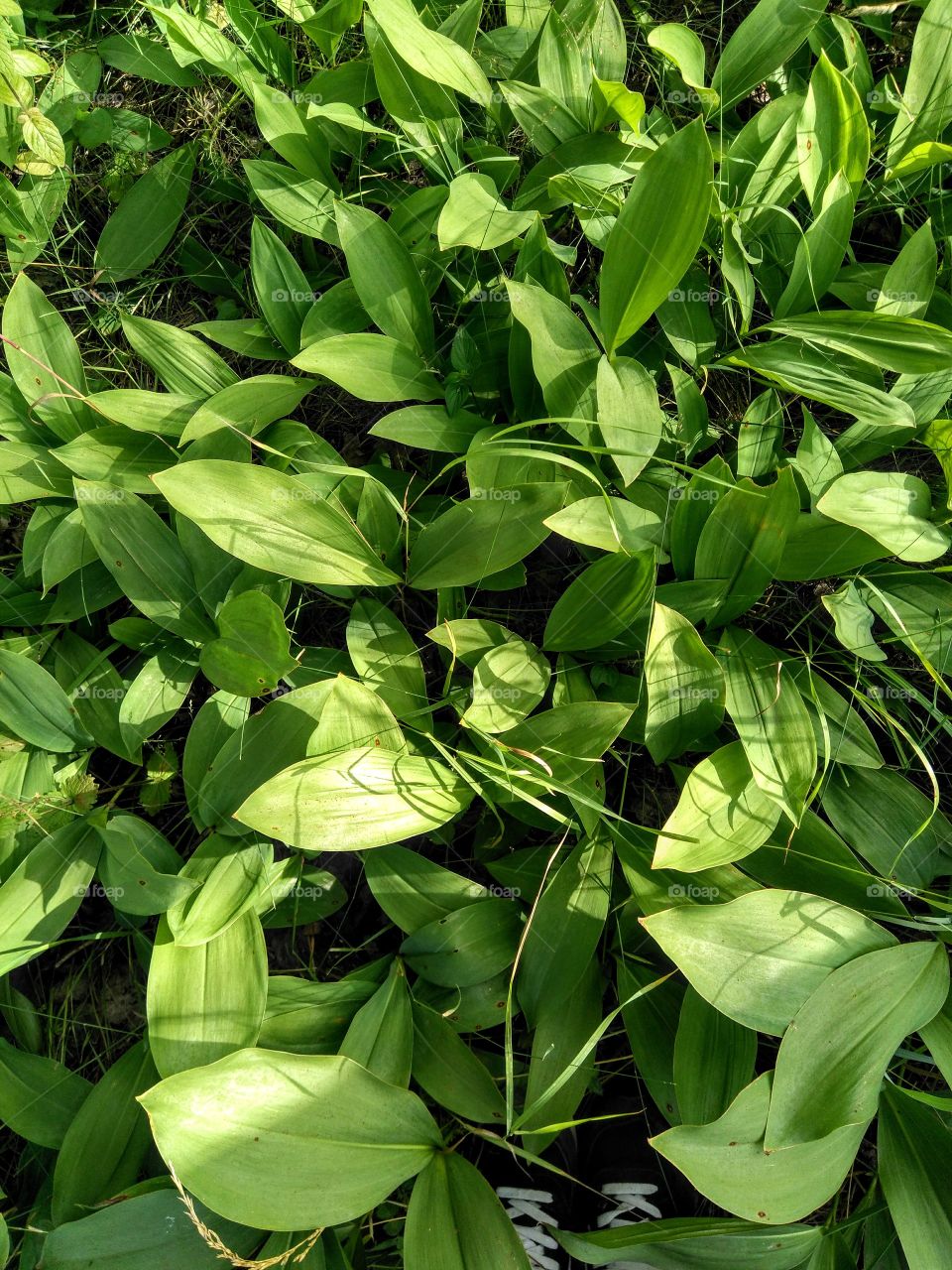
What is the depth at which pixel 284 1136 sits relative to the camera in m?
1.14

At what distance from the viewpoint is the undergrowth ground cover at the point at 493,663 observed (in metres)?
1.21

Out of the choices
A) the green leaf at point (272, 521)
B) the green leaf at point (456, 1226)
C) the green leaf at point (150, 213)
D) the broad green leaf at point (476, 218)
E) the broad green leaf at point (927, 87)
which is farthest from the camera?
the green leaf at point (150, 213)

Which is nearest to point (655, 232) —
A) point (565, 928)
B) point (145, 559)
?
point (145, 559)

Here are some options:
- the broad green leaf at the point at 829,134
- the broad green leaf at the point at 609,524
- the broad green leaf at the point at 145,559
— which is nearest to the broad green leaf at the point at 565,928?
the broad green leaf at the point at 609,524

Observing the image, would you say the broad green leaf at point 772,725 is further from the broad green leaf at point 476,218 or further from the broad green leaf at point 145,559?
the broad green leaf at point 145,559

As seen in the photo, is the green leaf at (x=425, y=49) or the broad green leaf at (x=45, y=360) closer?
the green leaf at (x=425, y=49)

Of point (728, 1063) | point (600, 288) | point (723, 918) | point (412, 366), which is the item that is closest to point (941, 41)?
point (600, 288)

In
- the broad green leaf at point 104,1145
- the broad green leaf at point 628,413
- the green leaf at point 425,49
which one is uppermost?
the green leaf at point 425,49

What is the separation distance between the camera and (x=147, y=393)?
5.07ft

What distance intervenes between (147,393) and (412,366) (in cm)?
48

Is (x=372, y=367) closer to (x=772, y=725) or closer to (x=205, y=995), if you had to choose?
(x=772, y=725)

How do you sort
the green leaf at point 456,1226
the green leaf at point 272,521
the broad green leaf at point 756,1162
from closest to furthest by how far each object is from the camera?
the broad green leaf at point 756,1162 → the green leaf at point 456,1226 → the green leaf at point 272,521

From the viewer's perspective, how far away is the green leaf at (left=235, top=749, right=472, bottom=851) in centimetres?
120

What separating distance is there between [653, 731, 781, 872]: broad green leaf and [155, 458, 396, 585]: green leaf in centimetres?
59
